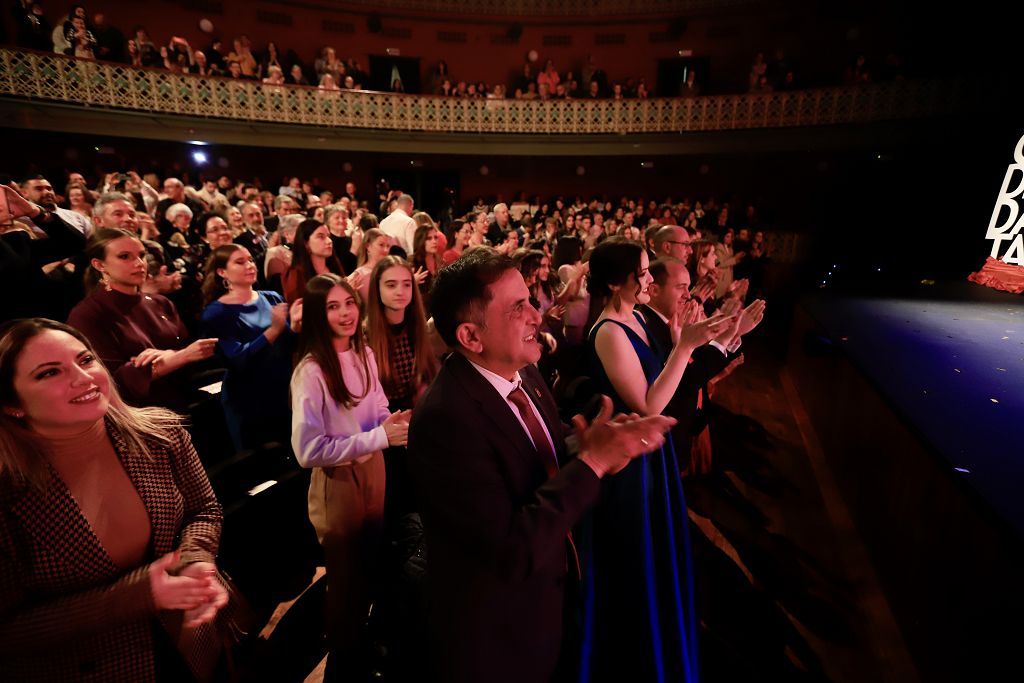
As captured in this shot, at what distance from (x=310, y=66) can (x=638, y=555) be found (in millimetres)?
15829

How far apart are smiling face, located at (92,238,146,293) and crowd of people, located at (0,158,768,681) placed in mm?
11

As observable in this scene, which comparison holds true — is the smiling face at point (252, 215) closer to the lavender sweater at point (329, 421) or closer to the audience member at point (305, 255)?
the audience member at point (305, 255)

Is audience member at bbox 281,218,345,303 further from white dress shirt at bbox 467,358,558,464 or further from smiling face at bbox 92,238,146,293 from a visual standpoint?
white dress shirt at bbox 467,358,558,464

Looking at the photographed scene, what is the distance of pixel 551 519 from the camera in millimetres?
1126

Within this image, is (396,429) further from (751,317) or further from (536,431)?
(751,317)

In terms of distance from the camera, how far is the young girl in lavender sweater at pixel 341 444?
1.96 metres

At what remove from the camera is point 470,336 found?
1.29 meters

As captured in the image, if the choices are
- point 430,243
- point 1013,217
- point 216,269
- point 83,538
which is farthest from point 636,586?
point 1013,217

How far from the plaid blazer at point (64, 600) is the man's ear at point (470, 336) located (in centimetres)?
97

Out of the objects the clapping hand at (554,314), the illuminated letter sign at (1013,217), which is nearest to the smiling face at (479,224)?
the clapping hand at (554,314)

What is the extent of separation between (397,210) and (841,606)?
5514 mm

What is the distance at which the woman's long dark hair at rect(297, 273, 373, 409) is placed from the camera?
2055 millimetres

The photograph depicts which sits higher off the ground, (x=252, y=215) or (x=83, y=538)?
(x=252, y=215)

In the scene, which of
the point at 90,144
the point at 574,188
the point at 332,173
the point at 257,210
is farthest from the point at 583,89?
the point at 90,144
